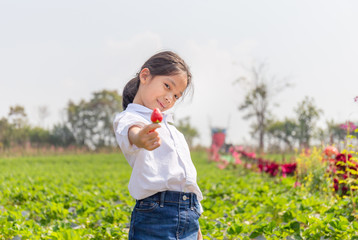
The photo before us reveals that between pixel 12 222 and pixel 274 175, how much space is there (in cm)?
569

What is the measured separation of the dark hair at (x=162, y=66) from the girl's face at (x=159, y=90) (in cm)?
3

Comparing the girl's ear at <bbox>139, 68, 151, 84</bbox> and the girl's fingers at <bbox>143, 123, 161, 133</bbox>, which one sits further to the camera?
the girl's ear at <bbox>139, 68, 151, 84</bbox>

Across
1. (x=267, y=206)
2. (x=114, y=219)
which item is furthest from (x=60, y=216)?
(x=267, y=206)

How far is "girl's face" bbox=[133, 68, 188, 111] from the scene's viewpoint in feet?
6.77

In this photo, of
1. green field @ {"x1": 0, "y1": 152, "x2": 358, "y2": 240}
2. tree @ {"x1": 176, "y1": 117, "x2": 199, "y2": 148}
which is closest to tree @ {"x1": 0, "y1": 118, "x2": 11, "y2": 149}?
tree @ {"x1": 176, "y1": 117, "x2": 199, "y2": 148}

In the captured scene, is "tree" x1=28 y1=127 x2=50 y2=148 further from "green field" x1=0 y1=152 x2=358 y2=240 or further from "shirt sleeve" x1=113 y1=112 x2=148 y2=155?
"shirt sleeve" x1=113 y1=112 x2=148 y2=155

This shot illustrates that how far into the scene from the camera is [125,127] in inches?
70.8

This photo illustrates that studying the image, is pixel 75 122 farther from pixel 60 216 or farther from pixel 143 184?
pixel 143 184

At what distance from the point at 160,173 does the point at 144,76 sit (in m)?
0.54

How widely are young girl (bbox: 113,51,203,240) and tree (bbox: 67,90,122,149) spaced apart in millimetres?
28396

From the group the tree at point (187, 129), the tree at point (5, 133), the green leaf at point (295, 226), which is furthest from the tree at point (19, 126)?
the green leaf at point (295, 226)

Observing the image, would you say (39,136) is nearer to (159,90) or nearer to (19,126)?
(19,126)

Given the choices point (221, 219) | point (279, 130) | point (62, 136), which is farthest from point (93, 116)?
point (221, 219)

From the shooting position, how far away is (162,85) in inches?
81.5
